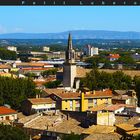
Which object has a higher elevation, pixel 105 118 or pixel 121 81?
pixel 105 118

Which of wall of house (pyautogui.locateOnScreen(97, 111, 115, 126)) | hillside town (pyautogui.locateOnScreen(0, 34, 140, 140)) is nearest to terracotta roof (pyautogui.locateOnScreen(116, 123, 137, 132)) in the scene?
hillside town (pyautogui.locateOnScreen(0, 34, 140, 140))

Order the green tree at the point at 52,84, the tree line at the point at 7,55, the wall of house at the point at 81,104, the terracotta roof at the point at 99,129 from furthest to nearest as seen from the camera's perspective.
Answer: the tree line at the point at 7,55
the green tree at the point at 52,84
the wall of house at the point at 81,104
the terracotta roof at the point at 99,129

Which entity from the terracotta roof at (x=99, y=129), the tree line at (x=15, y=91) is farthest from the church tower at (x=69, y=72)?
the terracotta roof at (x=99, y=129)

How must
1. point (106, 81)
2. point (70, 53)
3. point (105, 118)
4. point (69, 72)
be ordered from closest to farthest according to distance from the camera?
point (105, 118), point (70, 53), point (106, 81), point (69, 72)

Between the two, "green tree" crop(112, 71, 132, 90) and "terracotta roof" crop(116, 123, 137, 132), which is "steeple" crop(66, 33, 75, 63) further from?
"terracotta roof" crop(116, 123, 137, 132)

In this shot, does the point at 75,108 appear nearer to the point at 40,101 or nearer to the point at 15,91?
the point at 40,101

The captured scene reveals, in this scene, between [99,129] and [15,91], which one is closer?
[99,129]

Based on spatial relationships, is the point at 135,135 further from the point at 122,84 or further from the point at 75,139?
the point at 122,84

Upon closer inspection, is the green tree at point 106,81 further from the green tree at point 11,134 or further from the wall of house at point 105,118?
the green tree at point 11,134

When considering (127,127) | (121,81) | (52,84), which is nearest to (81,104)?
(127,127)
